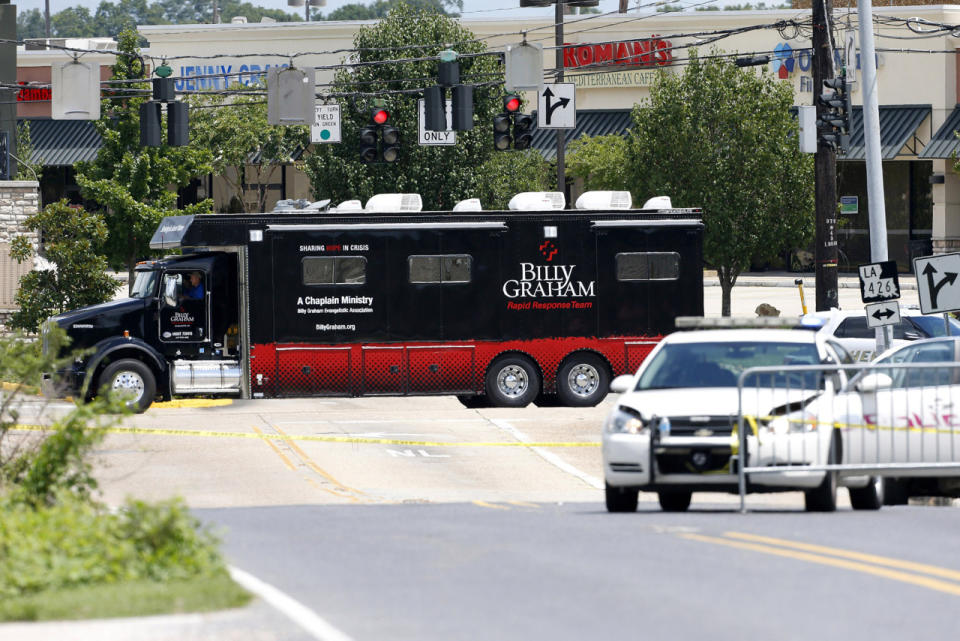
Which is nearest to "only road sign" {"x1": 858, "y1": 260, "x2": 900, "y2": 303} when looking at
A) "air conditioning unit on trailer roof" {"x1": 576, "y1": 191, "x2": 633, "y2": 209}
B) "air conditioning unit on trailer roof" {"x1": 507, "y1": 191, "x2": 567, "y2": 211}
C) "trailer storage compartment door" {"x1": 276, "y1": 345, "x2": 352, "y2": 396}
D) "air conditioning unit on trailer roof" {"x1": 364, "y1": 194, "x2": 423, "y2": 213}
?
"air conditioning unit on trailer roof" {"x1": 576, "y1": 191, "x2": 633, "y2": 209}

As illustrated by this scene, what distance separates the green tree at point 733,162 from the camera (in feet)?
124

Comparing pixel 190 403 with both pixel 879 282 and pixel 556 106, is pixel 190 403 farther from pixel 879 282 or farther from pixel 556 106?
pixel 879 282

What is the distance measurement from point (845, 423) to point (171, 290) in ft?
47.8

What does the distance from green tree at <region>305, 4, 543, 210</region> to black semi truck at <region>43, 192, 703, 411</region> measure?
53.7 feet

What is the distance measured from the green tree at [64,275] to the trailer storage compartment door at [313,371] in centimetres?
844

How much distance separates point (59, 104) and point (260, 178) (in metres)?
36.0

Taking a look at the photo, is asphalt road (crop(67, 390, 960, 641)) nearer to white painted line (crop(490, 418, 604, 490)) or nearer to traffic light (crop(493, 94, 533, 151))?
white painted line (crop(490, 418, 604, 490))

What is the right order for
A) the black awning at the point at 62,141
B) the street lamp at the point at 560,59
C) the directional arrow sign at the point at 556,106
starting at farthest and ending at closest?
the black awning at the point at 62,141 < the street lamp at the point at 560,59 < the directional arrow sign at the point at 556,106

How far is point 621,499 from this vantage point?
544 inches

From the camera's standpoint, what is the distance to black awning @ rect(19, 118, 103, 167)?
6178cm

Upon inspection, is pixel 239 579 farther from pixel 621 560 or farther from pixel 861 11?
pixel 861 11

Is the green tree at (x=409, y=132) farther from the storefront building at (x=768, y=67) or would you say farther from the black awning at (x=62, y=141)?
the black awning at (x=62, y=141)

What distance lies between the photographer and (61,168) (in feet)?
219

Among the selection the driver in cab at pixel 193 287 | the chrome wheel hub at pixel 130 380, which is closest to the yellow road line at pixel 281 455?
the chrome wheel hub at pixel 130 380
